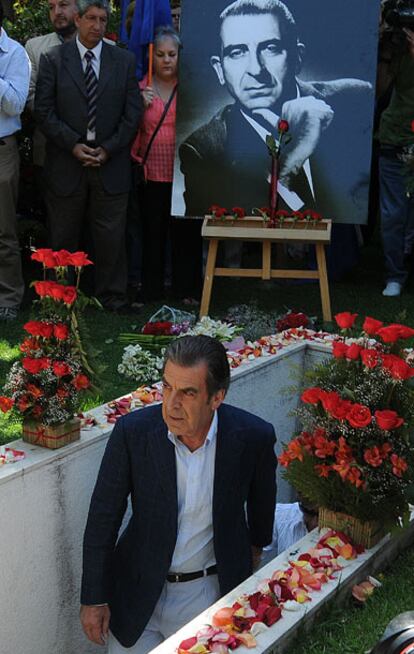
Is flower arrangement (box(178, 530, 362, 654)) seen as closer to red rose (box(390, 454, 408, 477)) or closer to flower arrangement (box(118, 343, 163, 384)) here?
red rose (box(390, 454, 408, 477))

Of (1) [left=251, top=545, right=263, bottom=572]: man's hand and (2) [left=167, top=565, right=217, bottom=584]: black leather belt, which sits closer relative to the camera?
(2) [left=167, top=565, right=217, bottom=584]: black leather belt

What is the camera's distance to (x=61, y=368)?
411 centimetres

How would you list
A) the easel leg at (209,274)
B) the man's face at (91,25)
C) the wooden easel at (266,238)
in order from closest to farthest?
1. the wooden easel at (266,238)
2. the easel leg at (209,274)
3. the man's face at (91,25)

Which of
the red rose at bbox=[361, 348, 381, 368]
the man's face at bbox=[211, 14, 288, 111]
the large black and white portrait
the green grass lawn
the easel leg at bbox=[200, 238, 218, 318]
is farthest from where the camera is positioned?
the man's face at bbox=[211, 14, 288, 111]

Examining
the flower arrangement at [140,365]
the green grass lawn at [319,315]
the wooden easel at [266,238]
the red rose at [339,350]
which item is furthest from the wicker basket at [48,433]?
the wooden easel at [266,238]

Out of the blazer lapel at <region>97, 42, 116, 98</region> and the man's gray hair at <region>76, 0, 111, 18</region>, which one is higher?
the man's gray hair at <region>76, 0, 111, 18</region>

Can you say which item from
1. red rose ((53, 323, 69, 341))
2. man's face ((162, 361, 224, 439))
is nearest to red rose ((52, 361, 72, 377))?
red rose ((53, 323, 69, 341))

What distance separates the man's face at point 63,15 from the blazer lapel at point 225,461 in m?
5.33

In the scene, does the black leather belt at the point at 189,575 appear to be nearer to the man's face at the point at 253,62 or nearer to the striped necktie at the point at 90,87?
the striped necktie at the point at 90,87

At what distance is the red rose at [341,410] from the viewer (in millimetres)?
3443

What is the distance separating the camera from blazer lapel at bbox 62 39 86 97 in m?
7.77

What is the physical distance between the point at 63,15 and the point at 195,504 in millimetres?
5553

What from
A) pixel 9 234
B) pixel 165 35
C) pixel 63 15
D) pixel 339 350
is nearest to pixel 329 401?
pixel 339 350

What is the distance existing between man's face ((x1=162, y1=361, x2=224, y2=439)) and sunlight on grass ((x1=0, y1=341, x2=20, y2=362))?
10.8 ft
